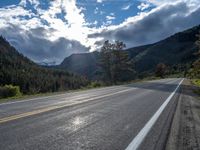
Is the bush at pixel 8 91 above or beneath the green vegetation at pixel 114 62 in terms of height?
beneath

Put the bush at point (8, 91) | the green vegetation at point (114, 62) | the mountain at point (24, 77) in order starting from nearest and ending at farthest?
the bush at point (8, 91)
the green vegetation at point (114, 62)
the mountain at point (24, 77)

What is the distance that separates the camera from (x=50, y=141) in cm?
591

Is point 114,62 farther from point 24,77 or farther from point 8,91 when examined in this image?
point 24,77

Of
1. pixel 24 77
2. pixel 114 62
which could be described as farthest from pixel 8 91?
pixel 24 77

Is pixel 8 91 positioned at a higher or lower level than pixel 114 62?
lower

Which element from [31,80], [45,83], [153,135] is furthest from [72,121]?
[45,83]

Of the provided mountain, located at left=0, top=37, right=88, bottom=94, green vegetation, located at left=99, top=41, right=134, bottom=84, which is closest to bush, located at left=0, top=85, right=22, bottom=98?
green vegetation, located at left=99, top=41, right=134, bottom=84

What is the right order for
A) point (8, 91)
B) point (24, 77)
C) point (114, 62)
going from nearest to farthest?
point (8, 91) → point (114, 62) → point (24, 77)

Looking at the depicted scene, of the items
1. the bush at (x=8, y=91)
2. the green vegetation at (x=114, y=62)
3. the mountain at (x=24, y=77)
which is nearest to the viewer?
the bush at (x=8, y=91)

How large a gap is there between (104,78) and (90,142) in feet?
226

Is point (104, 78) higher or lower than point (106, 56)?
lower

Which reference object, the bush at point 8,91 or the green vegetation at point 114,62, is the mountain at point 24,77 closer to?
the green vegetation at point 114,62

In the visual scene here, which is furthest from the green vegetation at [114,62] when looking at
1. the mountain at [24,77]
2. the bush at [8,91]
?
the bush at [8,91]

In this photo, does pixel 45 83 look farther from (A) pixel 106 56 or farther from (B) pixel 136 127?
(B) pixel 136 127
